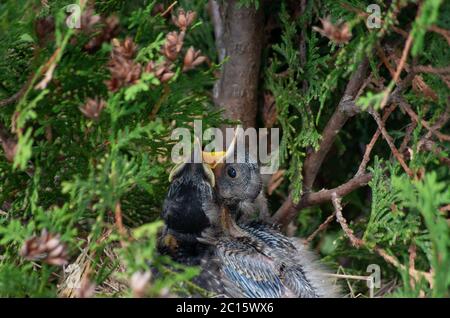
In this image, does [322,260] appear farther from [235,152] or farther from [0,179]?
[0,179]

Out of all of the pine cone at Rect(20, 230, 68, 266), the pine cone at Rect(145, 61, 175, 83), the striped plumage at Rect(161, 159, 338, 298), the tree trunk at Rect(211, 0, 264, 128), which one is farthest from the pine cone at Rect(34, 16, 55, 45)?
the tree trunk at Rect(211, 0, 264, 128)

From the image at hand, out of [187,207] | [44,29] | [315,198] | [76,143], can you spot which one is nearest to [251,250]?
[187,207]

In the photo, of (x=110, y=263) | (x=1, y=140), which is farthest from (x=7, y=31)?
(x=110, y=263)

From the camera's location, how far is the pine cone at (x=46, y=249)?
127cm

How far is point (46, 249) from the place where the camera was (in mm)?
1271

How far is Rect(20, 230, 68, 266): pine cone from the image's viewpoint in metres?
1.27

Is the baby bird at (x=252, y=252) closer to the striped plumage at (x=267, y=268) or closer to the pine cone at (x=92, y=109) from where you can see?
the striped plumage at (x=267, y=268)

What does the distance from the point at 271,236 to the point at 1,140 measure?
83 centimetres

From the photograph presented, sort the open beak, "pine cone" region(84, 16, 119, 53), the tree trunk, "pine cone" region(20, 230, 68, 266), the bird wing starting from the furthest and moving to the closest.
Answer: the tree trunk, the open beak, the bird wing, "pine cone" region(84, 16, 119, 53), "pine cone" region(20, 230, 68, 266)

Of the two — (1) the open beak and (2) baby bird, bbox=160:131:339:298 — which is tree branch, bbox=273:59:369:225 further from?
(1) the open beak

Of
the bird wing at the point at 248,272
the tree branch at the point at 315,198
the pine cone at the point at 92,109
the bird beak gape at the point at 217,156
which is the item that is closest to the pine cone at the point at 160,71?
the pine cone at the point at 92,109

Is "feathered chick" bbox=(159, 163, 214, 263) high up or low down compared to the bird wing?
up
